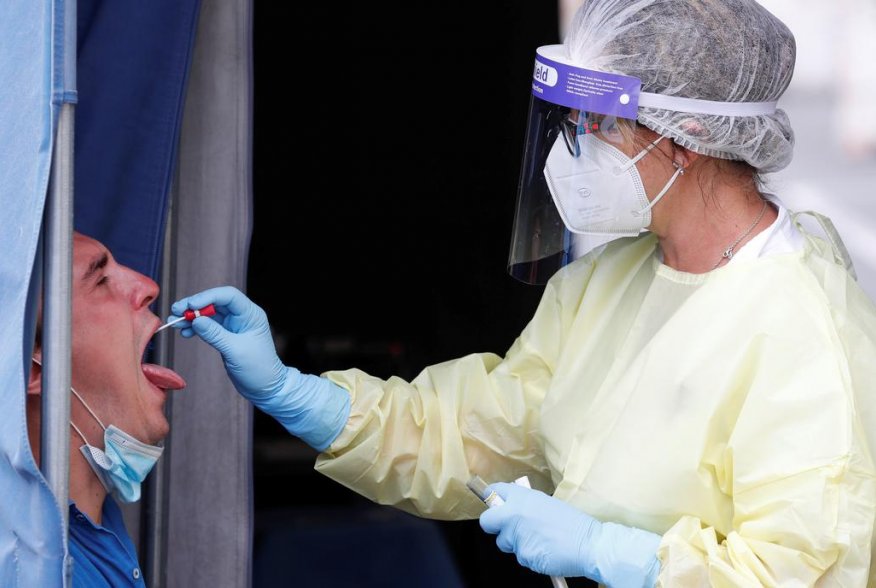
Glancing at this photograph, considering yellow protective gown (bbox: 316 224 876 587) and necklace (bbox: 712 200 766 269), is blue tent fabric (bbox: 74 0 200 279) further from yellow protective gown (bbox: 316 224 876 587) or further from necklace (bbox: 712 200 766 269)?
necklace (bbox: 712 200 766 269)

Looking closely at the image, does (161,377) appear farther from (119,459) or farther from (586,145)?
(586,145)

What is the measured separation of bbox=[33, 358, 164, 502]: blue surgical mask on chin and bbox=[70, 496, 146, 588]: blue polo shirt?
0.08 meters

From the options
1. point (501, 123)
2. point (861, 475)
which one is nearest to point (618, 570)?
point (861, 475)

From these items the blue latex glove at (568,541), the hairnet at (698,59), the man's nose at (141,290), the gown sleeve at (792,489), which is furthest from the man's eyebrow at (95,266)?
the gown sleeve at (792,489)

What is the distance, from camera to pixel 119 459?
1.75 metres

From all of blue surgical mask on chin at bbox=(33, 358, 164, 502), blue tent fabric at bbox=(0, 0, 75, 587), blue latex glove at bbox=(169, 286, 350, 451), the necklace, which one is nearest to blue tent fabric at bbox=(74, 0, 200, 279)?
blue latex glove at bbox=(169, 286, 350, 451)

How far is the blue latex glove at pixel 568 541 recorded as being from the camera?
1602 millimetres

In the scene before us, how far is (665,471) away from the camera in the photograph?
1673mm

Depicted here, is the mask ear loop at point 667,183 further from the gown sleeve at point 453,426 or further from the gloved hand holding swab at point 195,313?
the gloved hand holding swab at point 195,313

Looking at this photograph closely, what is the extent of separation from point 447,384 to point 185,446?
0.59 m

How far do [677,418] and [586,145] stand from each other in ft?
1.53

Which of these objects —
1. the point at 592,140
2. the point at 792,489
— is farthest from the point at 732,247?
the point at 792,489

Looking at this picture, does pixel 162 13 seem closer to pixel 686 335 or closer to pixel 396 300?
pixel 686 335

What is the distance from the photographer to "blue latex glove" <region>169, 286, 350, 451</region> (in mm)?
1849
